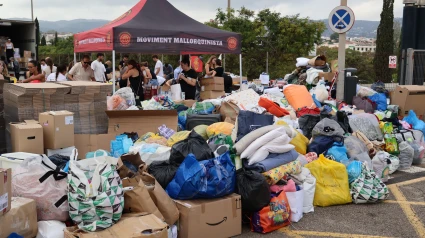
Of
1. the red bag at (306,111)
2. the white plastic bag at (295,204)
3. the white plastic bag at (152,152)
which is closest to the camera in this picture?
the white plastic bag at (295,204)

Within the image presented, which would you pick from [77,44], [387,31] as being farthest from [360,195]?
[387,31]

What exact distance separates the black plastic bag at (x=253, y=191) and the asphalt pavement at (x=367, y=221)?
29 centimetres

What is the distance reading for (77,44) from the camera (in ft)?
35.3

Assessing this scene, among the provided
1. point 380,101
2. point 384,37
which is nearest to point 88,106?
point 380,101

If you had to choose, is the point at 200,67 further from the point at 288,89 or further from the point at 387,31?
the point at 387,31

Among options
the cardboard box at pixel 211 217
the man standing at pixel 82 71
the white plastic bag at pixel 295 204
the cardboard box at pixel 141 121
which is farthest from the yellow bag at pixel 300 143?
the man standing at pixel 82 71

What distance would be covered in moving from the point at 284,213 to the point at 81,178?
7.12 feet

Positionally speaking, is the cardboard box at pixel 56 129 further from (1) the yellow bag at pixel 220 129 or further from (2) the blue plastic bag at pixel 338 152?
(2) the blue plastic bag at pixel 338 152

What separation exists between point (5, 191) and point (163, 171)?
1.57 m

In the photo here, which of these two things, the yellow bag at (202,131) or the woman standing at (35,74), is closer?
the yellow bag at (202,131)

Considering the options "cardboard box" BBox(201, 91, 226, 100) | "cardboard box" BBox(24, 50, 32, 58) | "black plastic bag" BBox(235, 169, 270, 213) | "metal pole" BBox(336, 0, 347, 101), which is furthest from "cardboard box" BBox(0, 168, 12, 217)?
"cardboard box" BBox(24, 50, 32, 58)

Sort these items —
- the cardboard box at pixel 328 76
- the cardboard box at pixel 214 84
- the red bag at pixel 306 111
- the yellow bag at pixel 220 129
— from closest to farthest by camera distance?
the yellow bag at pixel 220 129
the red bag at pixel 306 111
the cardboard box at pixel 214 84
the cardboard box at pixel 328 76

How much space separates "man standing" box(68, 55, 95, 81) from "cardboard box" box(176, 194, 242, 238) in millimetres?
7488

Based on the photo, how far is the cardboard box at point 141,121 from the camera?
6.52m
